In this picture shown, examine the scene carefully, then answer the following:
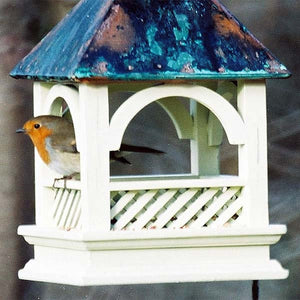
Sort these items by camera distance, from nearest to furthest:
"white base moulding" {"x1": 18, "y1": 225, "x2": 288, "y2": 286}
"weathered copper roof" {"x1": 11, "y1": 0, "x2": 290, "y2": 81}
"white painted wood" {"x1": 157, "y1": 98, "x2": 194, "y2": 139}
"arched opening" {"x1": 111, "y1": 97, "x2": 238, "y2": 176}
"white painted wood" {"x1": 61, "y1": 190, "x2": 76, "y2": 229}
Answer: "weathered copper roof" {"x1": 11, "y1": 0, "x2": 290, "y2": 81} → "white base moulding" {"x1": 18, "y1": 225, "x2": 288, "y2": 286} → "white painted wood" {"x1": 61, "y1": 190, "x2": 76, "y2": 229} → "white painted wood" {"x1": 157, "y1": 98, "x2": 194, "y2": 139} → "arched opening" {"x1": 111, "y1": 97, "x2": 238, "y2": 176}

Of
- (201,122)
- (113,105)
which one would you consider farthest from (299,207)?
(201,122)

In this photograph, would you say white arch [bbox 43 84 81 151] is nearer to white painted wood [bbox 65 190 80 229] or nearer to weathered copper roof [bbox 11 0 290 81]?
weathered copper roof [bbox 11 0 290 81]

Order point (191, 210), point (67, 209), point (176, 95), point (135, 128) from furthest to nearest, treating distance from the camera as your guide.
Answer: point (135, 128)
point (67, 209)
point (191, 210)
point (176, 95)

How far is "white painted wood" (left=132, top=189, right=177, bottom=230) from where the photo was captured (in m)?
4.40

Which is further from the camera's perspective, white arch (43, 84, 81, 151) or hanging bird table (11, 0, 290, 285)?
white arch (43, 84, 81, 151)

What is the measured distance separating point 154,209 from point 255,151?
373 millimetres

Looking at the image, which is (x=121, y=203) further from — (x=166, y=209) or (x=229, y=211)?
(x=229, y=211)

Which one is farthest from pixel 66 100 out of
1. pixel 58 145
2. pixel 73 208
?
pixel 73 208

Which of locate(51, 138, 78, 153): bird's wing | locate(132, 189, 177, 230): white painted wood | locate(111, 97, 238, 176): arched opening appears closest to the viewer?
locate(132, 189, 177, 230): white painted wood

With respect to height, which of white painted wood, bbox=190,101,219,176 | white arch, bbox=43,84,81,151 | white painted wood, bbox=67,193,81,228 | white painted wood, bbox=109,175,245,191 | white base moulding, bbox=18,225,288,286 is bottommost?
white base moulding, bbox=18,225,288,286

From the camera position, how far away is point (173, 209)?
175 inches

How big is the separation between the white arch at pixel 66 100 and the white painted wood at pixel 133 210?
26 centimetres

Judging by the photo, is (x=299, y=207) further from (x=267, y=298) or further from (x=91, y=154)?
(x=91, y=154)

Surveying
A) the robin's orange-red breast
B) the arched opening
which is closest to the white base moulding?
the robin's orange-red breast
